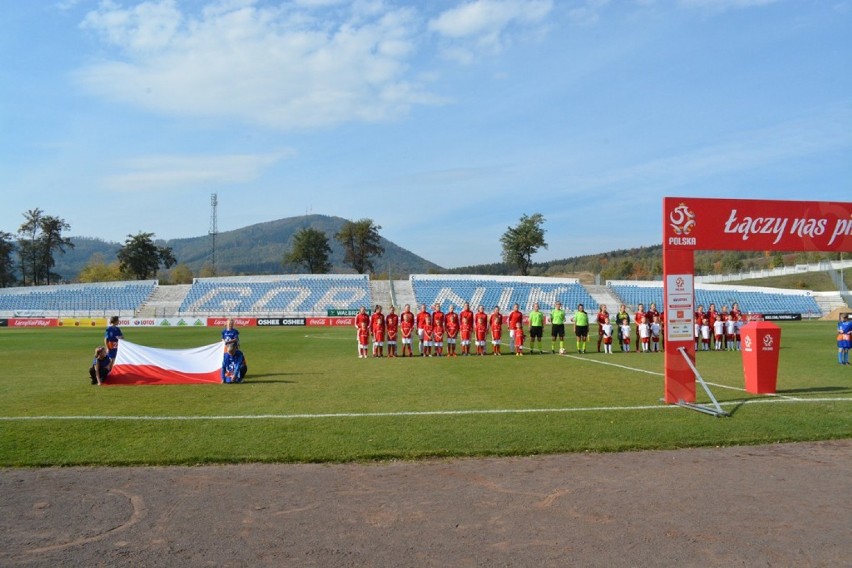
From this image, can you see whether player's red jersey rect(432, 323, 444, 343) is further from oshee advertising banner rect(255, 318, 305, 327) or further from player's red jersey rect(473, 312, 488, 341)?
oshee advertising banner rect(255, 318, 305, 327)

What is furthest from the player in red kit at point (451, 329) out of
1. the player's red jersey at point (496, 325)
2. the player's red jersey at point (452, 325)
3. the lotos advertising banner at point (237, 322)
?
the lotos advertising banner at point (237, 322)

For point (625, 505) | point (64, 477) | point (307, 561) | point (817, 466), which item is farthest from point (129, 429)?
point (817, 466)

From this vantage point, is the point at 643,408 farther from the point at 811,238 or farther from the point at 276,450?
the point at 276,450

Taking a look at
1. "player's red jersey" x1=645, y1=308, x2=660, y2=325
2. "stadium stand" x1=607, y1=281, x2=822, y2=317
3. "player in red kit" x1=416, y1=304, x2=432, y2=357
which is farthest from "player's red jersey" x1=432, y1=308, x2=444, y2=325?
"stadium stand" x1=607, y1=281, x2=822, y2=317

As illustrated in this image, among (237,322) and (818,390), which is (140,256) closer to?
(237,322)

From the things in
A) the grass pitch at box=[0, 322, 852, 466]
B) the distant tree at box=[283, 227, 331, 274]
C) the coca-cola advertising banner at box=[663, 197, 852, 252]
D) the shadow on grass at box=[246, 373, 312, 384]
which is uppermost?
the distant tree at box=[283, 227, 331, 274]

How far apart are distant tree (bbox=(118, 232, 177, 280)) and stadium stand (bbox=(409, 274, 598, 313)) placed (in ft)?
151

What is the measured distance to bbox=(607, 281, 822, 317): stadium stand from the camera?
57812mm

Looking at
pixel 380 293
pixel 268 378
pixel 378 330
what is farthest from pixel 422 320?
pixel 380 293

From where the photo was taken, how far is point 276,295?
66.9m

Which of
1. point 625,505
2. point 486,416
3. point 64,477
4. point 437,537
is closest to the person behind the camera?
point 437,537

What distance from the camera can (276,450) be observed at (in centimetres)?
768

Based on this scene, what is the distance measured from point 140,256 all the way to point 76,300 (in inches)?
1181

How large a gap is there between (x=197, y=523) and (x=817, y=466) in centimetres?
658
